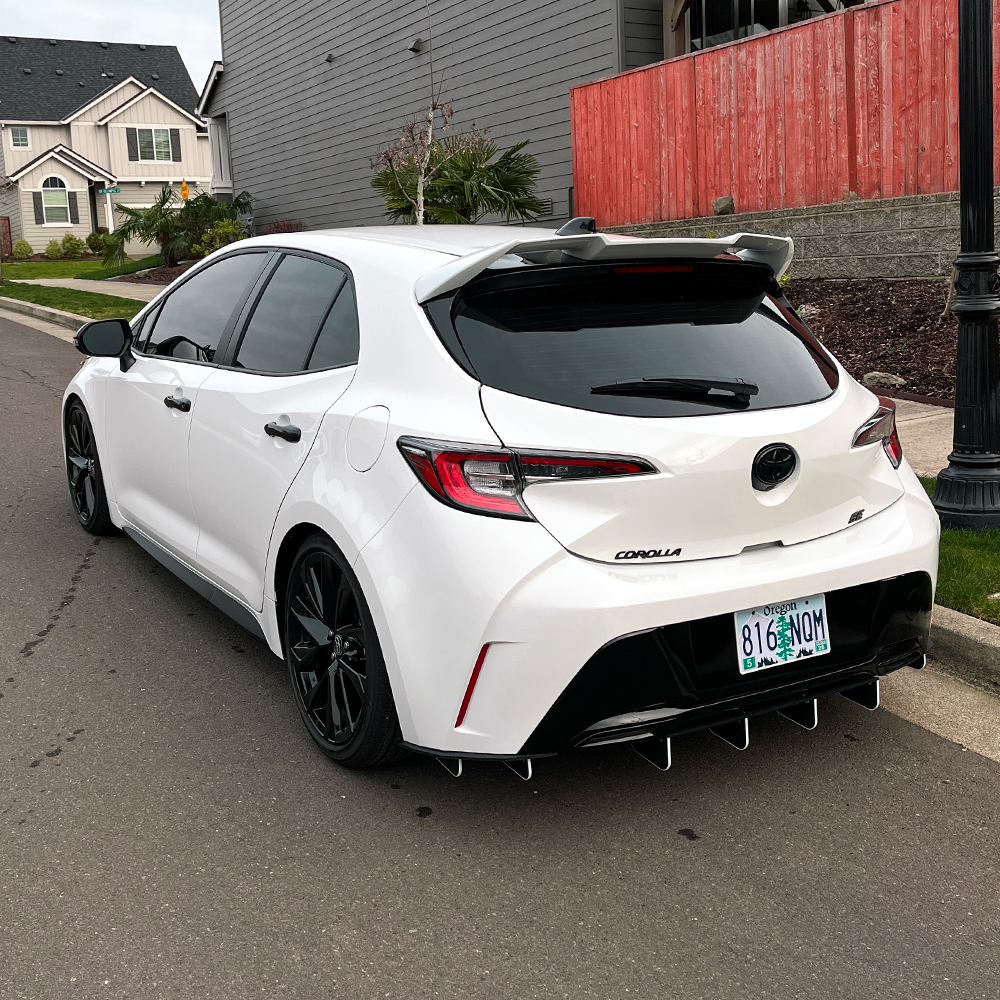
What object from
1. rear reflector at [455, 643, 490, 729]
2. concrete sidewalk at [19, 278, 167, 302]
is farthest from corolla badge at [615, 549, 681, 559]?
concrete sidewalk at [19, 278, 167, 302]

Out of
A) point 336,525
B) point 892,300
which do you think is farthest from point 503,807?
point 892,300

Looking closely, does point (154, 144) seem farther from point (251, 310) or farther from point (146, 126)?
point (251, 310)

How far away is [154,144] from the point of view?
53.9 meters

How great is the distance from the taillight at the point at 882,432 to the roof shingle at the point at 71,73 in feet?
184

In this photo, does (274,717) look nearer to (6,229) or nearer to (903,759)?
(903,759)

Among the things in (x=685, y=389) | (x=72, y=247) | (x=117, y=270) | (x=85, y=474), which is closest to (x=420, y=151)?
(x=85, y=474)

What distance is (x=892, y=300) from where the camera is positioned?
10.8m

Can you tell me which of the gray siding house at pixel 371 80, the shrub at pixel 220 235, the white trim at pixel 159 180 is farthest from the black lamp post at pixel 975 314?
the white trim at pixel 159 180

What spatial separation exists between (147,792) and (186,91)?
58142 mm

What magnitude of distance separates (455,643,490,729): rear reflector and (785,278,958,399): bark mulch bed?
6.74 m

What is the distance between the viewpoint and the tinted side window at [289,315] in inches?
156

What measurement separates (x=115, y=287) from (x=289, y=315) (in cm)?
2206

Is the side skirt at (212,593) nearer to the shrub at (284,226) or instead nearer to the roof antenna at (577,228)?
the roof antenna at (577,228)

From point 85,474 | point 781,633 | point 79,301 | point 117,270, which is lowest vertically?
point 781,633
